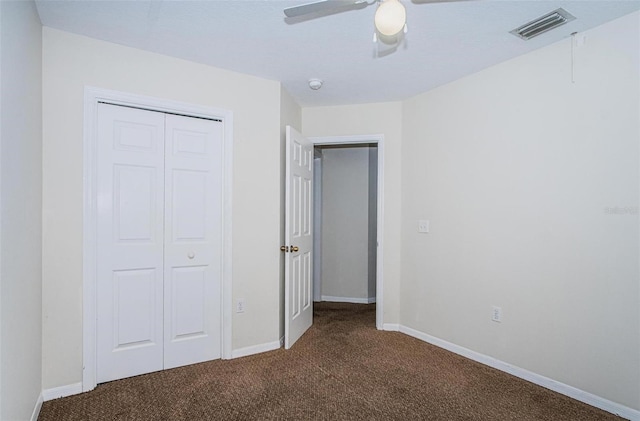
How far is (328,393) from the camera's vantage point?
2.37 meters

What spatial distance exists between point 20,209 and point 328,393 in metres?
2.04

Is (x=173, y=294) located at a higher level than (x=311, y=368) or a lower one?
higher

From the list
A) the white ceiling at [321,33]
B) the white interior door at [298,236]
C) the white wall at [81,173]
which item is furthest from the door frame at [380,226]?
the white wall at [81,173]

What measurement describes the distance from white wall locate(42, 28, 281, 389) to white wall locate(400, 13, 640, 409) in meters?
1.50

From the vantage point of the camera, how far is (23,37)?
1.81m

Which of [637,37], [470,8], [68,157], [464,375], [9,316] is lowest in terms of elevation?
[464,375]

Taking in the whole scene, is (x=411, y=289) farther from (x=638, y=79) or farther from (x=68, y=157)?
(x=68, y=157)

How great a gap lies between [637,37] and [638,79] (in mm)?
248

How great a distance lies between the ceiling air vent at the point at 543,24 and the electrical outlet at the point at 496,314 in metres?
1.96

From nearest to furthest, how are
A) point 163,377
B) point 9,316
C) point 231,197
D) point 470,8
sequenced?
point 9,316 → point 470,8 → point 163,377 → point 231,197

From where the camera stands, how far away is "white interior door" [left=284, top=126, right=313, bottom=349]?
125 inches

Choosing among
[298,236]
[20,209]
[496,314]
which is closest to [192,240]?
[298,236]

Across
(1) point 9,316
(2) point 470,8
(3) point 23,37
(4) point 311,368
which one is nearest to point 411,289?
(4) point 311,368

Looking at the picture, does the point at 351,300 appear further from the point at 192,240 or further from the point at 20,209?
the point at 20,209
